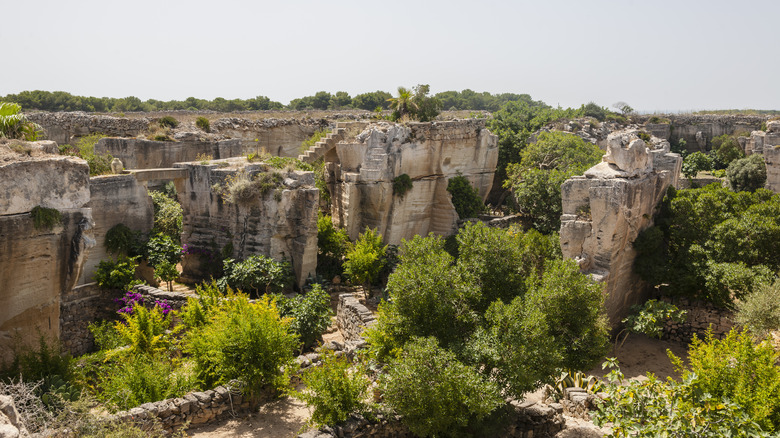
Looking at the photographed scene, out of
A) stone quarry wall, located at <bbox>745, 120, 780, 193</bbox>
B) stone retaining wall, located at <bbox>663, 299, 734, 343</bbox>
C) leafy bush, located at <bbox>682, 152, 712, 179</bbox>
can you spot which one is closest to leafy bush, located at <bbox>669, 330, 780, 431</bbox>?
stone retaining wall, located at <bbox>663, 299, 734, 343</bbox>

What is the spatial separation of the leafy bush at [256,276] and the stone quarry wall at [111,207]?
297 cm

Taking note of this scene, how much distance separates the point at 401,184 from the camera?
18.0m

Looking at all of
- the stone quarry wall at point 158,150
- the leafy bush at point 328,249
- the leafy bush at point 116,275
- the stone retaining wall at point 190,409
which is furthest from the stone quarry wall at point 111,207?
the stone retaining wall at point 190,409

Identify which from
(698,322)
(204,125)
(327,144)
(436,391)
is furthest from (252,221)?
(204,125)

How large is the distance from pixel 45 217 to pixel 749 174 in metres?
24.4

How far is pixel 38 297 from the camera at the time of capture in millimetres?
8914

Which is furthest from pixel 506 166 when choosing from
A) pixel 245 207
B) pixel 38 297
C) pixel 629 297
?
pixel 38 297

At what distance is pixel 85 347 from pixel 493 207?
16.2 metres

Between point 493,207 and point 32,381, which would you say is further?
point 493,207

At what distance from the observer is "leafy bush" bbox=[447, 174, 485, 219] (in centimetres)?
1964

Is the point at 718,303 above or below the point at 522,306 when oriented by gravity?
below

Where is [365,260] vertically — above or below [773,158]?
below

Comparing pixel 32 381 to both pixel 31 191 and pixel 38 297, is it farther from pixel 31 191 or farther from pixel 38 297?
pixel 31 191

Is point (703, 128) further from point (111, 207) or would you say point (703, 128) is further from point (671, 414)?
point (111, 207)
